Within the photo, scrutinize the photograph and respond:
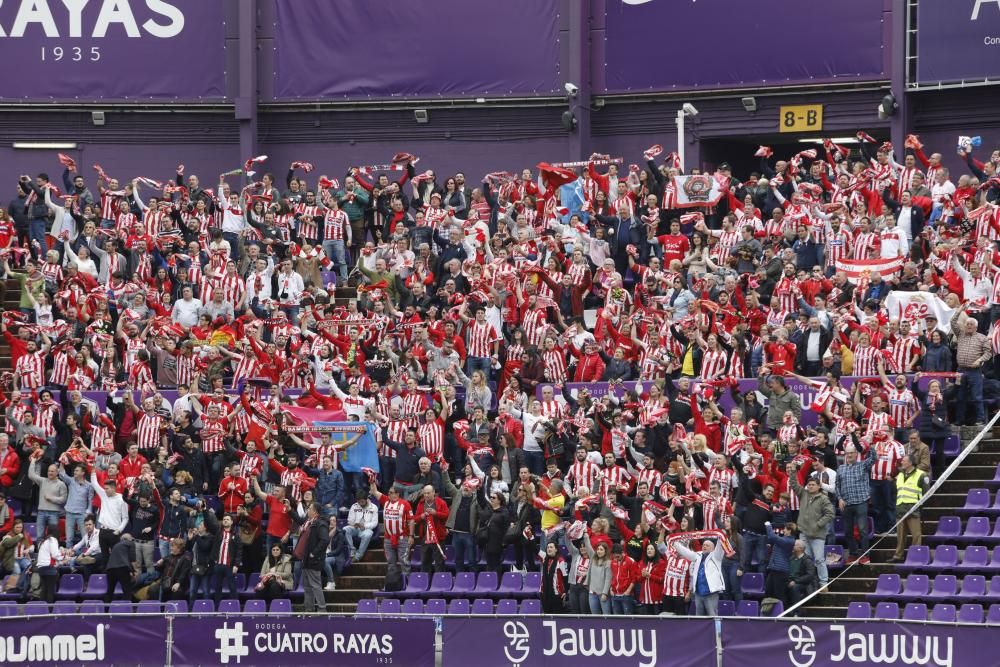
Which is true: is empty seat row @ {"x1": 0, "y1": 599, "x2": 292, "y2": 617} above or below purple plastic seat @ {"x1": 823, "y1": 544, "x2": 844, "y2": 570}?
below

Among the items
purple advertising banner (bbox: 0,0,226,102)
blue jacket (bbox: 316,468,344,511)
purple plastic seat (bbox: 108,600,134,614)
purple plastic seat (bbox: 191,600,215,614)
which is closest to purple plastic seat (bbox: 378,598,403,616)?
blue jacket (bbox: 316,468,344,511)

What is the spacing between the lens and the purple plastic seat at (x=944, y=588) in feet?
82.5

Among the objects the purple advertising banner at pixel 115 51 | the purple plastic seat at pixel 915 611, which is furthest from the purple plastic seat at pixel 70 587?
the purple advertising banner at pixel 115 51

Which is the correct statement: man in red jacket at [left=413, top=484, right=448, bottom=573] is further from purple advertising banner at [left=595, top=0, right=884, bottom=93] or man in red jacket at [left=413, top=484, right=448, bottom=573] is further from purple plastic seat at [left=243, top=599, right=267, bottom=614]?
purple advertising banner at [left=595, top=0, right=884, bottom=93]

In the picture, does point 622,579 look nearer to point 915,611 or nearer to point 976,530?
point 915,611

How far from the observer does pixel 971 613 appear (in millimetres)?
24219

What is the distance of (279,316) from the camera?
32031mm

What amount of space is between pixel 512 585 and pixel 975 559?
6306 mm

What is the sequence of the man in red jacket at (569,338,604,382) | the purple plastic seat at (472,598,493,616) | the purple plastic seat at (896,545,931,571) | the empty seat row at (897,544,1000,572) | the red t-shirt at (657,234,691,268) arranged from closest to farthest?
the empty seat row at (897,544,1000,572)
the purple plastic seat at (896,545,931,571)
the purple plastic seat at (472,598,493,616)
the man in red jacket at (569,338,604,382)
the red t-shirt at (657,234,691,268)

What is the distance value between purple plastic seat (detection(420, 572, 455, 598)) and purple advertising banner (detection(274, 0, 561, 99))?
14.8 meters

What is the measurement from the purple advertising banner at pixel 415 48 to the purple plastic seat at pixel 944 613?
58.9ft

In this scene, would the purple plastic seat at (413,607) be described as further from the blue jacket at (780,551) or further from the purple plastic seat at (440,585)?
the blue jacket at (780,551)

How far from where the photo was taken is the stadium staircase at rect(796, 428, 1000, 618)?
84.9 ft

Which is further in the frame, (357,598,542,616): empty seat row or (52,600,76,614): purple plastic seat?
(52,600,76,614): purple plastic seat
